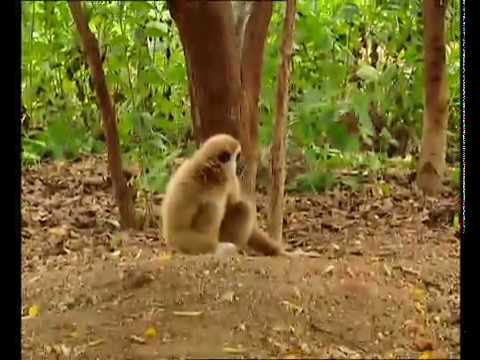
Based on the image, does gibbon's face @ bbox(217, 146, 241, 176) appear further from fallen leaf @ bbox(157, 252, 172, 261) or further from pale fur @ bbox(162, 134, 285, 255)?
fallen leaf @ bbox(157, 252, 172, 261)

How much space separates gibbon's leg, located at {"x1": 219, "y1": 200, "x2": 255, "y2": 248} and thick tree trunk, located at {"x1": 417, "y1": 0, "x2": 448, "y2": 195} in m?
0.23

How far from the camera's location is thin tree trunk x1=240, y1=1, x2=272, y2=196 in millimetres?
1131

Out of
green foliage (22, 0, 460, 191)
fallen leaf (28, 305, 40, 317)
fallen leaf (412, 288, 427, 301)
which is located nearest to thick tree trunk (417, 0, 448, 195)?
green foliage (22, 0, 460, 191)

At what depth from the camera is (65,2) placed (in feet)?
3.85

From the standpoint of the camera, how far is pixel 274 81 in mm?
1152

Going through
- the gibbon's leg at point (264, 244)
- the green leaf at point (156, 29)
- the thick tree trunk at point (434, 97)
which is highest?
the green leaf at point (156, 29)

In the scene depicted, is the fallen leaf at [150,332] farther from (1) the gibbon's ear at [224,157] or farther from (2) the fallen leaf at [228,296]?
(1) the gibbon's ear at [224,157]

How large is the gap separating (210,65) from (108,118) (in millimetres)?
155

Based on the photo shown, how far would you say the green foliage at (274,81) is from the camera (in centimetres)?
116

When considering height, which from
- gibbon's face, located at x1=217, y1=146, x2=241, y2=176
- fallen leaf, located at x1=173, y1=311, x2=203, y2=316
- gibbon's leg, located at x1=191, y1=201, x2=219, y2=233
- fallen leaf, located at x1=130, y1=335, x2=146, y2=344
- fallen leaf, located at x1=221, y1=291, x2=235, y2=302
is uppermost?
gibbon's face, located at x1=217, y1=146, x2=241, y2=176

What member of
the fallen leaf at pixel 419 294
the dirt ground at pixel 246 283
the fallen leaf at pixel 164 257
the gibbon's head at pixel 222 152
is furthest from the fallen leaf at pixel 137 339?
the fallen leaf at pixel 419 294

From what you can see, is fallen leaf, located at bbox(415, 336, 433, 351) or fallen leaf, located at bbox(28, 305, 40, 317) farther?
fallen leaf, located at bbox(28, 305, 40, 317)

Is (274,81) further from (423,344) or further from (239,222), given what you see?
(423,344)

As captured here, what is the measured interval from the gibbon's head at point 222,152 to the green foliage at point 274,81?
0.12ft
